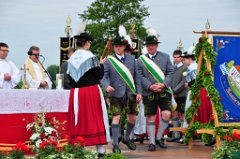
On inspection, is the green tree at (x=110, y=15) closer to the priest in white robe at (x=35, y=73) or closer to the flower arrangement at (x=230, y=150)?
the priest in white robe at (x=35, y=73)

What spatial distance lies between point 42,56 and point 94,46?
43.0 meters

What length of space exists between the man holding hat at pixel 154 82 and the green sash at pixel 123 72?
58 centimetres

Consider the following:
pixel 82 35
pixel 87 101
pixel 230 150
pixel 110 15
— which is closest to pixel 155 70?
pixel 82 35

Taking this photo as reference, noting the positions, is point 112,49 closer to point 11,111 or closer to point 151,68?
point 151,68

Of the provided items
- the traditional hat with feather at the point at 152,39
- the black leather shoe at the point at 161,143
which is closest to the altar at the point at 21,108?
the traditional hat with feather at the point at 152,39

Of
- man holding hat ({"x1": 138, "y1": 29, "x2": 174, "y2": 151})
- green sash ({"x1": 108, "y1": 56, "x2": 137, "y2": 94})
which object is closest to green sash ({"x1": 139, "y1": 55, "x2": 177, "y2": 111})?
man holding hat ({"x1": 138, "y1": 29, "x2": 174, "y2": 151})

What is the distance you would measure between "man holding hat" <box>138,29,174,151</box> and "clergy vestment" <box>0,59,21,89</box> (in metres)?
2.33

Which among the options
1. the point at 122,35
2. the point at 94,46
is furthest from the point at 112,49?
the point at 94,46

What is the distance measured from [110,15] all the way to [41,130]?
49.9 metres

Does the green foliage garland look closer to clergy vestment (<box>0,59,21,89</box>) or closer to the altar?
the altar

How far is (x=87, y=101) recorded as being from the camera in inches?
389

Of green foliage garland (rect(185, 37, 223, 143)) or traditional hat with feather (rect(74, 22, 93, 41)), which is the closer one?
traditional hat with feather (rect(74, 22, 93, 41))

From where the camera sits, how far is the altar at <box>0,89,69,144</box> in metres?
10.4

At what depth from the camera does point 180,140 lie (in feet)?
46.0
